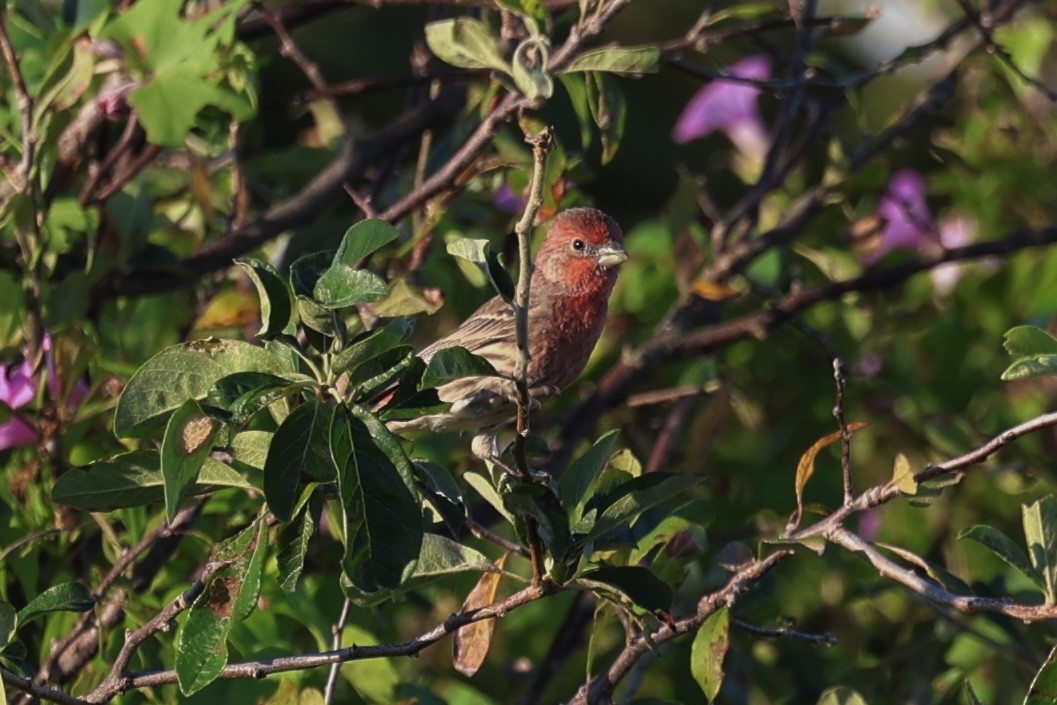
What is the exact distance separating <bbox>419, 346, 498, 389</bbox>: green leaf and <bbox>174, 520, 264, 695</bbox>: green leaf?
37 centimetres

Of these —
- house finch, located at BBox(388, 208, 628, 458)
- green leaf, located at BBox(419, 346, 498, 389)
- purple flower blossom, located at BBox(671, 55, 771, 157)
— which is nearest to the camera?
green leaf, located at BBox(419, 346, 498, 389)

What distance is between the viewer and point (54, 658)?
297 centimetres

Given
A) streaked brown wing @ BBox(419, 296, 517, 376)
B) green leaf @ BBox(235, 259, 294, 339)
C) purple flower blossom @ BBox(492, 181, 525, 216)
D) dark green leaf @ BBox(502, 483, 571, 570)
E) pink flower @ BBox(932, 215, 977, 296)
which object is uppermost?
green leaf @ BBox(235, 259, 294, 339)

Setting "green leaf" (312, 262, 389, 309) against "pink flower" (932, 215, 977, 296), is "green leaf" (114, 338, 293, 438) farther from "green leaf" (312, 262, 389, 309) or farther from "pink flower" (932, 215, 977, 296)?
"pink flower" (932, 215, 977, 296)

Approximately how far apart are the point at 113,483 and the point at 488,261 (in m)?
0.72

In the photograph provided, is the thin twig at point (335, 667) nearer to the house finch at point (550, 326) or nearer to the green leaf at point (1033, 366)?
the house finch at point (550, 326)

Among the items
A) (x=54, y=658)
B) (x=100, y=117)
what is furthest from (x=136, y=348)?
(x=54, y=658)

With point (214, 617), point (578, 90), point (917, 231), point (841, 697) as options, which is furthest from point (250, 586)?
point (917, 231)

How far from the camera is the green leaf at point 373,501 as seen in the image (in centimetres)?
214

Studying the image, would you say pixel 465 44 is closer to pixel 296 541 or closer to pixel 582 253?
pixel 296 541

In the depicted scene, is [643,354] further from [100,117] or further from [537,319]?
[100,117]

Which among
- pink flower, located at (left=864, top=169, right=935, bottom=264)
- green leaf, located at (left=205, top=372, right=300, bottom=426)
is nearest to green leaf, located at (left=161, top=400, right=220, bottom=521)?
green leaf, located at (left=205, top=372, right=300, bottom=426)

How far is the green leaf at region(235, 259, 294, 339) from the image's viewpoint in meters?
2.29

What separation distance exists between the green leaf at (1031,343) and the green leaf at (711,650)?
633mm
